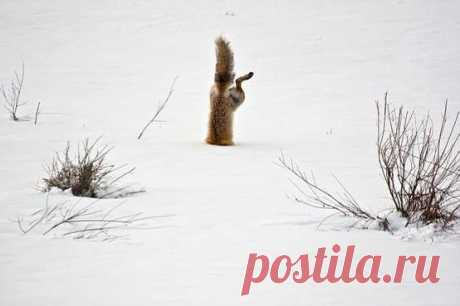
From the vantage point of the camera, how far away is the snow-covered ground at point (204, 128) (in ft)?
11.5

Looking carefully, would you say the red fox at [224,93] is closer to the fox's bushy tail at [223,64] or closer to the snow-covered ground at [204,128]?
the fox's bushy tail at [223,64]

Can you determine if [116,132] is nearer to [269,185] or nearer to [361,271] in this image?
[269,185]

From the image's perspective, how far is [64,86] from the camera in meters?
12.0

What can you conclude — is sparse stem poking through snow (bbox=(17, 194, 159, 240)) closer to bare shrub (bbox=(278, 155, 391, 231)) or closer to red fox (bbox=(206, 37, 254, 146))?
bare shrub (bbox=(278, 155, 391, 231))

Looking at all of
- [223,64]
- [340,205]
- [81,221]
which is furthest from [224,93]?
[81,221]

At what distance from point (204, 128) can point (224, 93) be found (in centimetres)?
209

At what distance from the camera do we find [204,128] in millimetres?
9430

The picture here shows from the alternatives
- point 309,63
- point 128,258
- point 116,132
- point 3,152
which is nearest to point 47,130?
point 116,132

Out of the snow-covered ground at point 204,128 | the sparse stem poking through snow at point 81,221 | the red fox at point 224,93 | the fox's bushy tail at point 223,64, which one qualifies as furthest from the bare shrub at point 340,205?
the fox's bushy tail at point 223,64

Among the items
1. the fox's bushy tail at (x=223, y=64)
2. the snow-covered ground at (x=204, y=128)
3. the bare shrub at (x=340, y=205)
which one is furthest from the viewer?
the fox's bushy tail at (x=223, y=64)

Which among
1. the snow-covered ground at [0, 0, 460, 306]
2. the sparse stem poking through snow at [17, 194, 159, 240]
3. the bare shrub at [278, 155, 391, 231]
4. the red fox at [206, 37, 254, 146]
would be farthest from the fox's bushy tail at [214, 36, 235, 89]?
the sparse stem poking through snow at [17, 194, 159, 240]

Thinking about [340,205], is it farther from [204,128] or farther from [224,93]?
[204,128]

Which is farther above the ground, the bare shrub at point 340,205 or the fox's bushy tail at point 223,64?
the fox's bushy tail at point 223,64

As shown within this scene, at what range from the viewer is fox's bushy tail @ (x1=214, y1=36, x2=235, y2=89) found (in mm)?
7270
